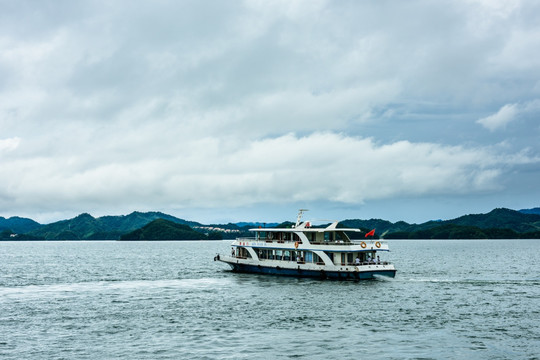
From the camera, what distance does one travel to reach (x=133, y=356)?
107 feet

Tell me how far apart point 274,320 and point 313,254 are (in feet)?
91.1

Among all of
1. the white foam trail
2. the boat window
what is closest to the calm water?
the white foam trail

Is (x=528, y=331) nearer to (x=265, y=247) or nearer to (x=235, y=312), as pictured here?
(x=235, y=312)

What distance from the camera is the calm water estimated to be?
34.2 metres

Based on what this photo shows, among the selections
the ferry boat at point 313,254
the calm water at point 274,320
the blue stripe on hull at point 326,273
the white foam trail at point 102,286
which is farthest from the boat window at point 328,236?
the white foam trail at point 102,286

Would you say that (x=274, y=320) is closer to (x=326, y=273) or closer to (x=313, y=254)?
(x=326, y=273)

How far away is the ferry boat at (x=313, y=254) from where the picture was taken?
67438 mm

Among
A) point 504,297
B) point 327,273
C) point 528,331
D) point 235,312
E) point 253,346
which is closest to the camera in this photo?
point 253,346

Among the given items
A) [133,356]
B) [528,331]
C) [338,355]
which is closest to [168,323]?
[133,356]

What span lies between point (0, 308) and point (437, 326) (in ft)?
140

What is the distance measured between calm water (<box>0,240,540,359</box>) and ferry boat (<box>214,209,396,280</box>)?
6.11 feet

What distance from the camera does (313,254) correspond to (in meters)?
71.1

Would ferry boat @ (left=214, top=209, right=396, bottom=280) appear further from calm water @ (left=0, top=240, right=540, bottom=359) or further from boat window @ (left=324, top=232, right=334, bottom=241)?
calm water @ (left=0, top=240, right=540, bottom=359)

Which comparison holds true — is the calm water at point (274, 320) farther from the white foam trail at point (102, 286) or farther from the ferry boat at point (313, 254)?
the ferry boat at point (313, 254)
